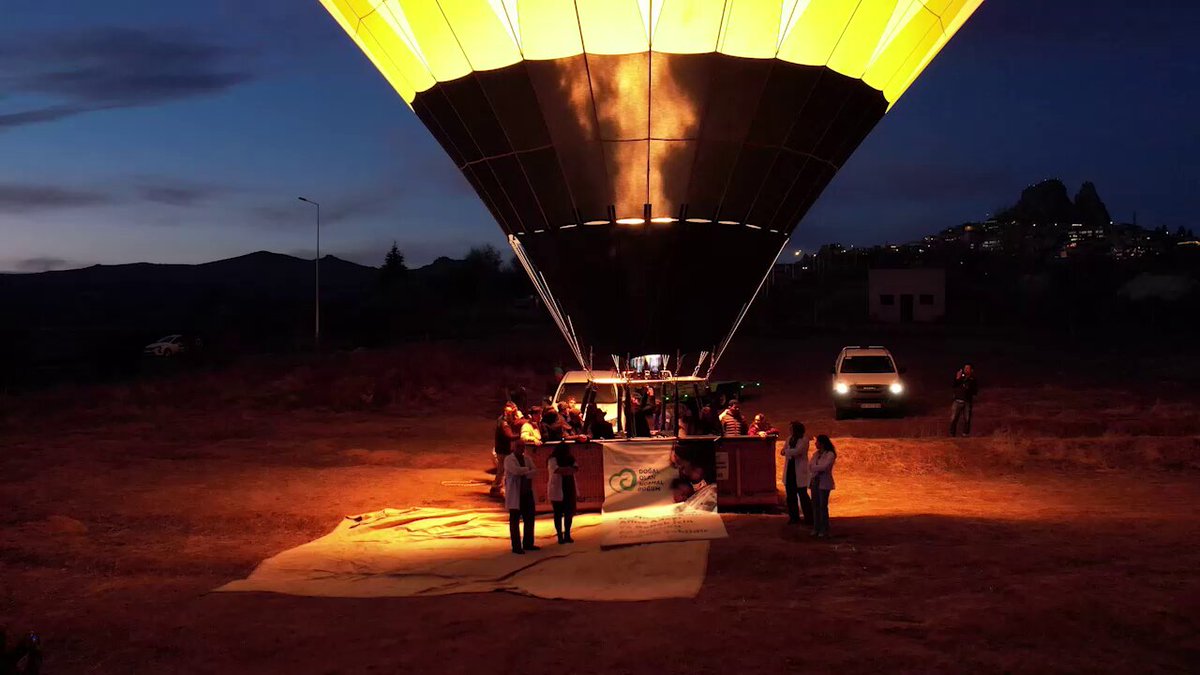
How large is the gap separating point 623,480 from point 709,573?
321 centimetres

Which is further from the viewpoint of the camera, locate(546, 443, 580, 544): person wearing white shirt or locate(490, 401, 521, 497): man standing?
locate(490, 401, 521, 497): man standing

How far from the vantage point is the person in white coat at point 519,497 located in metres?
10.6

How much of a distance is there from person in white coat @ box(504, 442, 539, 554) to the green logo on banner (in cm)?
184

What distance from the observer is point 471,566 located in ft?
32.9

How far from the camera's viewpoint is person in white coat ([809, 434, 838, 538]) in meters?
10.5

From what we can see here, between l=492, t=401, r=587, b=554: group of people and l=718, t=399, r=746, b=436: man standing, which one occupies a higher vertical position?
l=718, t=399, r=746, b=436: man standing

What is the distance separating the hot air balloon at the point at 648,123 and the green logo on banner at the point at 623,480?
55.0 inches

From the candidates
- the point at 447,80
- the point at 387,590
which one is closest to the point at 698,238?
the point at 447,80

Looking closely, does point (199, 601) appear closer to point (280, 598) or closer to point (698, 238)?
point (280, 598)

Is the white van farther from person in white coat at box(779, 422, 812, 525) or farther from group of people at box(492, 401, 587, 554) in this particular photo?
person in white coat at box(779, 422, 812, 525)

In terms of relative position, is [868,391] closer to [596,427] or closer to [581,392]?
[581,392]

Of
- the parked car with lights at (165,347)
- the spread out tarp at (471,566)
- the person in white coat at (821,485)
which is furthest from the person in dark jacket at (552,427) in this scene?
the parked car with lights at (165,347)

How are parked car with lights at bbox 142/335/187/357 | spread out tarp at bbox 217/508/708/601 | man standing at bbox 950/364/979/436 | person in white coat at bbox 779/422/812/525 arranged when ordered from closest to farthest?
spread out tarp at bbox 217/508/708/601 → person in white coat at bbox 779/422/812/525 → man standing at bbox 950/364/979/436 → parked car with lights at bbox 142/335/187/357

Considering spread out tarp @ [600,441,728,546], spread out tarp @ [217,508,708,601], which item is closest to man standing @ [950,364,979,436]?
spread out tarp @ [600,441,728,546]
